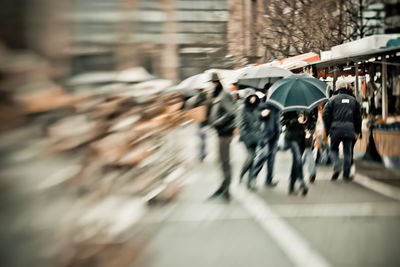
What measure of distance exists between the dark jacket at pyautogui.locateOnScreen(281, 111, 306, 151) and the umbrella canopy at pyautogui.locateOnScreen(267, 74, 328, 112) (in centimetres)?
12

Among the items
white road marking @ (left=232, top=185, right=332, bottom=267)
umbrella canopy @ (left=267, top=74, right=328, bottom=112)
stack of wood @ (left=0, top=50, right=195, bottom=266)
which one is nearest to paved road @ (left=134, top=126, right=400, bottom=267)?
white road marking @ (left=232, top=185, right=332, bottom=267)

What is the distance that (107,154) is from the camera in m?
1.65

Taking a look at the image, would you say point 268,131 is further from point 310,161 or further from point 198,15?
point 198,15

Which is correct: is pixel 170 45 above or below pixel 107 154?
above

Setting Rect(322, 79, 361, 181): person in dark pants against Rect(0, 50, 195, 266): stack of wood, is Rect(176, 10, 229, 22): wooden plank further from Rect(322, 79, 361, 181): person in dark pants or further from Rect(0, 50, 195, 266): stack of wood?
Rect(322, 79, 361, 181): person in dark pants

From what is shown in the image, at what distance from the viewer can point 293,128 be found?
300 inches

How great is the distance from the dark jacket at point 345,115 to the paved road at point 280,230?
1150mm

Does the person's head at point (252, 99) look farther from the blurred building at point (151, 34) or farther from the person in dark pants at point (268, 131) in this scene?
the blurred building at point (151, 34)

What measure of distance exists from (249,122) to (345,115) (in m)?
1.87

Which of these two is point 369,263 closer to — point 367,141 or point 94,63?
point 94,63

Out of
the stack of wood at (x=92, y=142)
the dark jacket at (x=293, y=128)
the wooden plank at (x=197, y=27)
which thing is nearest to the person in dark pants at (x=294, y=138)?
the dark jacket at (x=293, y=128)

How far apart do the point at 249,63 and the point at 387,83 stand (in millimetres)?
8825

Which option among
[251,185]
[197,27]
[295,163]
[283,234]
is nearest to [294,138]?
[295,163]

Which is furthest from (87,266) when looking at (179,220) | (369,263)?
(179,220)
